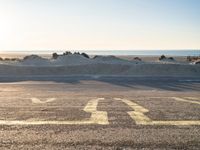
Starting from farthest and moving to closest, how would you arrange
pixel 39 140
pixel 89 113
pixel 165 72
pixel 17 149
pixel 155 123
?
pixel 165 72 < pixel 89 113 < pixel 155 123 < pixel 39 140 < pixel 17 149

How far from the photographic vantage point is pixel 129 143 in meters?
5.98

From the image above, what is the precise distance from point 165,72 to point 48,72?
13.3 m

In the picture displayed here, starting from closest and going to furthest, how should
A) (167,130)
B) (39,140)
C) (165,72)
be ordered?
(39,140), (167,130), (165,72)

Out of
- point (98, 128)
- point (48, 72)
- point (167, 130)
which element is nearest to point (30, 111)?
point (98, 128)

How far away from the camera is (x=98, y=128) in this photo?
7.14m

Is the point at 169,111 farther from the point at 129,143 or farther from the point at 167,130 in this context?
the point at 129,143

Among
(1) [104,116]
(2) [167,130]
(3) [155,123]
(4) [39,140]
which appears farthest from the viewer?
(1) [104,116]

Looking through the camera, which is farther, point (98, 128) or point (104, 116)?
point (104, 116)

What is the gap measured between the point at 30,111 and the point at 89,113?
151 centimetres

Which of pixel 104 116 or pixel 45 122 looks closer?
pixel 45 122

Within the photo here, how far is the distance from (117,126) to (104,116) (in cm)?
126

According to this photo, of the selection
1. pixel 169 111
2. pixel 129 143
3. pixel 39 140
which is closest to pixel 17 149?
pixel 39 140

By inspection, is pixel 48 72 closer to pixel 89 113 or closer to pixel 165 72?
pixel 165 72

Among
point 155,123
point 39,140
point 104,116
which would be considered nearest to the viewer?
point 39,140
